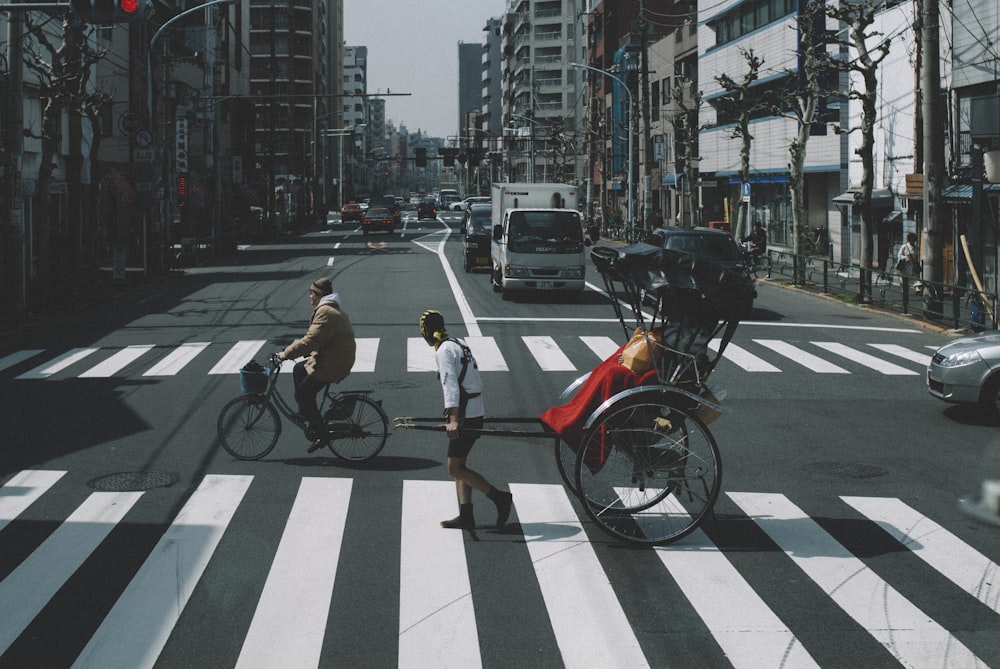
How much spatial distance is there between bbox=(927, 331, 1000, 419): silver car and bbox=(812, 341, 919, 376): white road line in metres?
3.71

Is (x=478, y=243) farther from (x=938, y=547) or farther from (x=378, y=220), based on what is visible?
(x=378, y=220)

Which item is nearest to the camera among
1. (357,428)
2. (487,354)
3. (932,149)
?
(357,428)

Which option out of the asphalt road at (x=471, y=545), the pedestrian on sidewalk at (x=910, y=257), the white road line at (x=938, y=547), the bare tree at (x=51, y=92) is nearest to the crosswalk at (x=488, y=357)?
the asphalt road at (x=471, y=545)

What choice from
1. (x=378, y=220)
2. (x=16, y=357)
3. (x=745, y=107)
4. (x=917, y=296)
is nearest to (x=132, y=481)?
(x=16, y=357)

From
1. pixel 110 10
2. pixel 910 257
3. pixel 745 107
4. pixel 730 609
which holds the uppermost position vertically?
pixel 745 107

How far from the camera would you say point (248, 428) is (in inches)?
471

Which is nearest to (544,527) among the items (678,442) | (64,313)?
(678,442)

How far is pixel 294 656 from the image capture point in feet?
21.4

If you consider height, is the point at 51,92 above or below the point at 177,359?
above

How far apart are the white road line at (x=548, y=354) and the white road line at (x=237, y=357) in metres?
4.85

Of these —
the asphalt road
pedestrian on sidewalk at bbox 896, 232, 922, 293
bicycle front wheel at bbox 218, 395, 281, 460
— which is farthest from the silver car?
pedestrian on sidewalk at bbox 896, 232, 922, 293

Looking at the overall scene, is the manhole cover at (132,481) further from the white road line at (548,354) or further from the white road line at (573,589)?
the white road line at (548,354)

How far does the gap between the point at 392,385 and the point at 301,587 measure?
9.01 metres

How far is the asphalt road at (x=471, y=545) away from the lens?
679 cm
